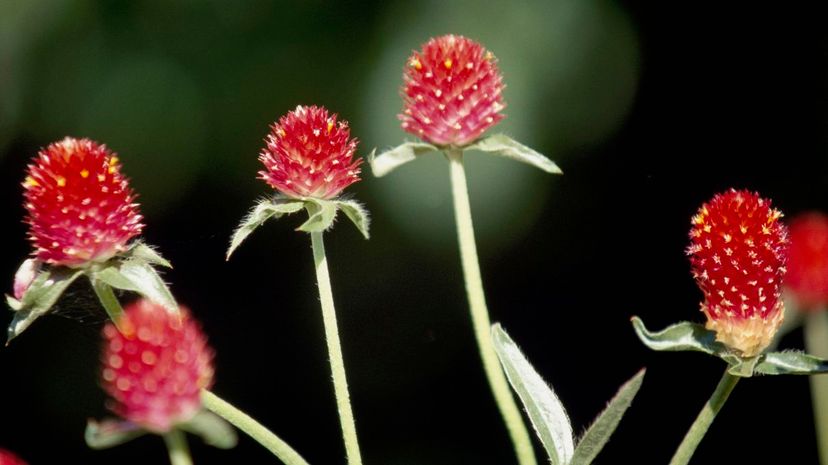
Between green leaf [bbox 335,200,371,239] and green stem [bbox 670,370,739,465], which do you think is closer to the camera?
green stem [bbox 670,370,739,465]

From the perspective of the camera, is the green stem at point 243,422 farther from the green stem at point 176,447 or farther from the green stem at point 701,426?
the green stem at point 701,426

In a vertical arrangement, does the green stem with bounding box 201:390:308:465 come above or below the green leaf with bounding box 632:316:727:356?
below

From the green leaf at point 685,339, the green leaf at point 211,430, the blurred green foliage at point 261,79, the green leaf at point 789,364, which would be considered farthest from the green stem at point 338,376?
the blurred green foliage at point 261,79

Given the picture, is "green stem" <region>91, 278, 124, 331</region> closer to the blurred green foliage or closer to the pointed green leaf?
the pointed green leaf

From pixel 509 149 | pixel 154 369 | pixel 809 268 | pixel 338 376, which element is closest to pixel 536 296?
pixel 809 268

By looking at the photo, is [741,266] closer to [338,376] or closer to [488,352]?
[488,352]

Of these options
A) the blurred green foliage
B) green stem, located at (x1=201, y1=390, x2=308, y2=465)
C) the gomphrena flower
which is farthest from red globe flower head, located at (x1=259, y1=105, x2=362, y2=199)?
the blurred green foliage

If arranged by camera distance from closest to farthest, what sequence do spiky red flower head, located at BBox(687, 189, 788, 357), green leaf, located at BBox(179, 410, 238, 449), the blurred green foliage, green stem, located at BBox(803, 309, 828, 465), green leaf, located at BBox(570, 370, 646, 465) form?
green leaf, located at BBox(179, 410, 238, 449), green leaf, located at BBox(570, 370, 646, 465), spiky red flower head, located at BBox(687, 189, 788, 357), green stem, located at BBox(803, 309, 828, 465), the blurred green foliage
